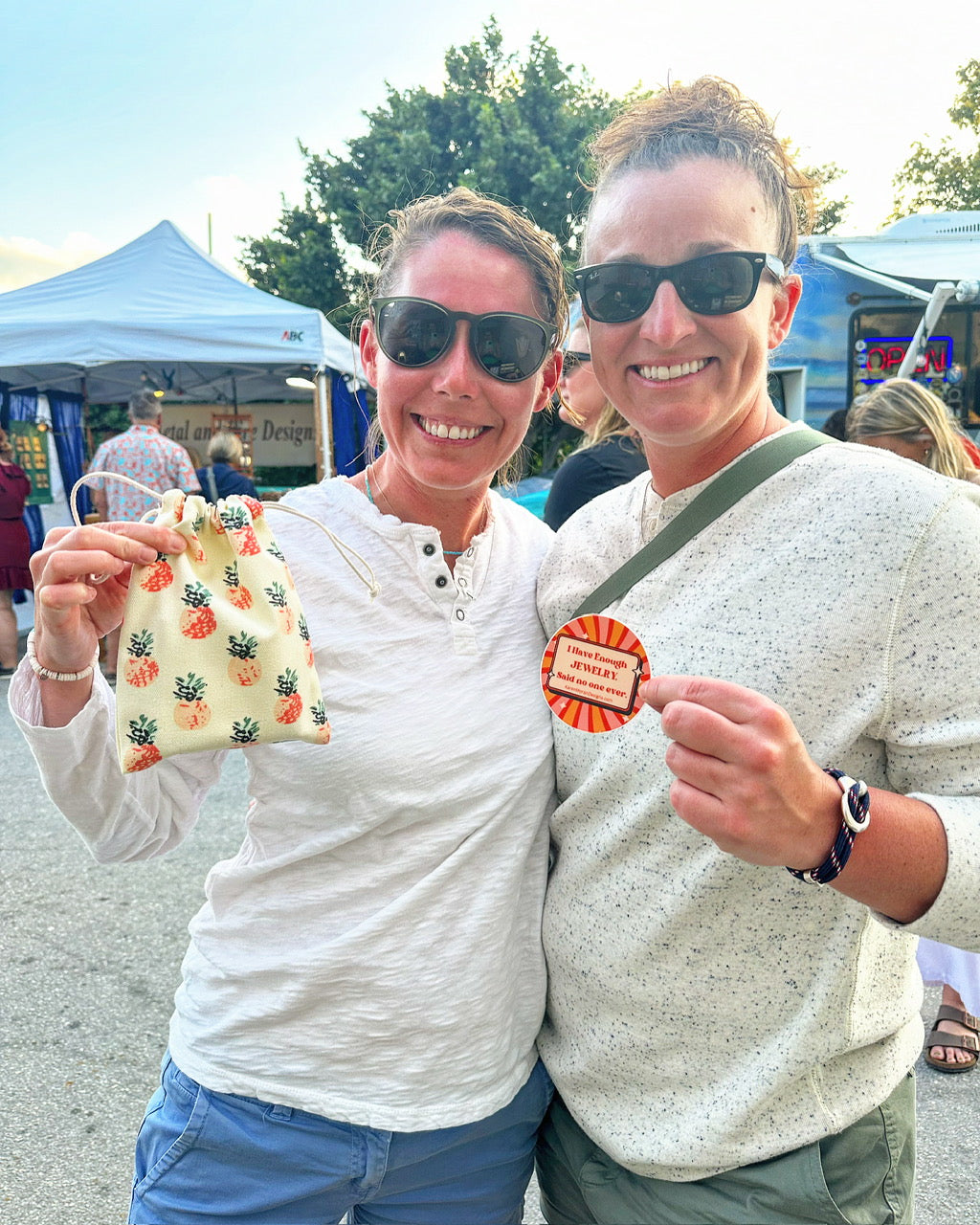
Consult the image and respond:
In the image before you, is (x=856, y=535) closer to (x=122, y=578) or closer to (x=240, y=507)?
(x=240, y=507)

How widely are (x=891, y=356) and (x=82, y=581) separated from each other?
7.01m

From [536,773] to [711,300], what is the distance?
0.77 meters

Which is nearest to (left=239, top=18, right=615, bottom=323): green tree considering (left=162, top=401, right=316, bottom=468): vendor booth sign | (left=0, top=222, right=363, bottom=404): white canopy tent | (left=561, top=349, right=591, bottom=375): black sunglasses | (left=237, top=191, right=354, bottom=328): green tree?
(left=237, top=191, right=354, bottom=328): green tree

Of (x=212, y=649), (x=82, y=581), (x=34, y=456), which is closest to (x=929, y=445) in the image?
(x=212, y=649)

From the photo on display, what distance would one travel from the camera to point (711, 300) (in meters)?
1.35

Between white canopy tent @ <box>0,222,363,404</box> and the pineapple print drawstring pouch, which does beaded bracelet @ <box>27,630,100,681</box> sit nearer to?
the pineapple print drawstring pouch

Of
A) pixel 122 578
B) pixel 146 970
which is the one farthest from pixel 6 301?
pixel 122 578

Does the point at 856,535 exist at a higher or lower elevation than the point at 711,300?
lower

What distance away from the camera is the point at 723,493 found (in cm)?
137

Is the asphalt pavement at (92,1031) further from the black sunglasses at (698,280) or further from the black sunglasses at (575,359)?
the black sunglasses at (575,359)

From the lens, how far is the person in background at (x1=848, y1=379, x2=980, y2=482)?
11.9 feet

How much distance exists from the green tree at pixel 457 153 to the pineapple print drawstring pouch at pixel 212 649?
16.7 meters

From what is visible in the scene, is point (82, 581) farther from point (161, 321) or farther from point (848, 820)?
point (161, 321)

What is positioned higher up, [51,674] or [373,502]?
[373,502]
